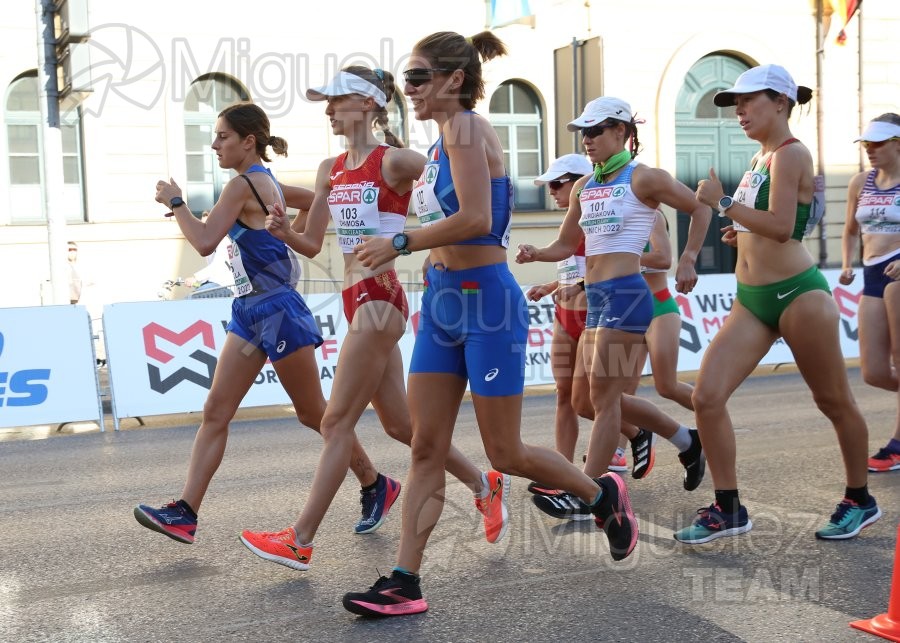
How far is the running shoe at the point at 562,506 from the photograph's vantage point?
5.74 meters

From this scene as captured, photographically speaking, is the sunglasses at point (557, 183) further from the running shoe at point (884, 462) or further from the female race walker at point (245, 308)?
the running shoe at point (884, 462)

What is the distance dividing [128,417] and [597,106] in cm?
603

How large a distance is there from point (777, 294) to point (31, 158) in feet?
50.0

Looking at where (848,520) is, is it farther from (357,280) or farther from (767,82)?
(357,280)

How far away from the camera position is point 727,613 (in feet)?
13.9

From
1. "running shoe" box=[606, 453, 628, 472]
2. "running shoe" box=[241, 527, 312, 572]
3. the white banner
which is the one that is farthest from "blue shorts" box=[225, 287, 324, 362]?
the white banner

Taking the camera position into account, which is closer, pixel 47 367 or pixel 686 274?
pixel 686 274

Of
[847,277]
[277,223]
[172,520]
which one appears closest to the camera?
[277,223]

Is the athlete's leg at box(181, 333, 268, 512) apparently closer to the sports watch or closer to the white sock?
the sports watch

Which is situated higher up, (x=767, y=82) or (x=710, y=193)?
(x=767, y=82)

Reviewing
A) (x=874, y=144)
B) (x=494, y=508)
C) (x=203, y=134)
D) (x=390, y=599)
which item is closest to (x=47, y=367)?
(x=494, y=508)

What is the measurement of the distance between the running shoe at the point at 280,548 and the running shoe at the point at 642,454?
2.69 m

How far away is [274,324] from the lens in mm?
5320

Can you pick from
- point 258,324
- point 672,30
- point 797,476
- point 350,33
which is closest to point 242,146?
point 258,324
